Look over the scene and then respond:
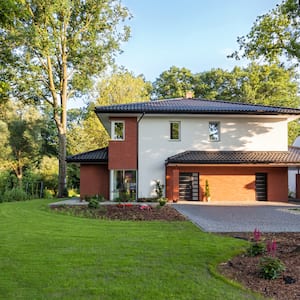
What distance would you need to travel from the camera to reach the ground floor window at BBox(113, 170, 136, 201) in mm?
18484

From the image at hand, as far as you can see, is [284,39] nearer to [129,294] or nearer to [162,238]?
[162,238]

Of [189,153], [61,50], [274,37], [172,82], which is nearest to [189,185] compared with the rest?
[189,153]

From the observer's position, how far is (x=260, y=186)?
19.4 m

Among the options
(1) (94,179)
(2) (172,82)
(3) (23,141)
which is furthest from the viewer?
(2) (172,82)

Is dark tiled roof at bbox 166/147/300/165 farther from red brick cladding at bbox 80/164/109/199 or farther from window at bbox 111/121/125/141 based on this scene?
red brick cladding at bbox 80/164/109/199

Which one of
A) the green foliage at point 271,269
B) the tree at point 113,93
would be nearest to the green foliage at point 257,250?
the green foliage at point 271,269

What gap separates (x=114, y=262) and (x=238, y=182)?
49.1 feet

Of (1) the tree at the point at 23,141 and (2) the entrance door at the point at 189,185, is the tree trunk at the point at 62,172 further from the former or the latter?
(2) the entrance door at the point at 189,185

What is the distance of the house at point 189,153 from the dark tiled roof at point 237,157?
0.06 m

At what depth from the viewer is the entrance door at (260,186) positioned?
19.3 metres

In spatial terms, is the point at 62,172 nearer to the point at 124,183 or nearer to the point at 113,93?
the point at 124,183

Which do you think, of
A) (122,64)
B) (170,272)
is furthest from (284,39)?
(122,64)

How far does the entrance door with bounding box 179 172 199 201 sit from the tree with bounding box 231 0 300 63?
8.10 m

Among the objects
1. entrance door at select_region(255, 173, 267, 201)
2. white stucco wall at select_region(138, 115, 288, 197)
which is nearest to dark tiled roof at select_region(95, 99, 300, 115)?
white stucco wall at select_region(138, 115, 288, 197)
